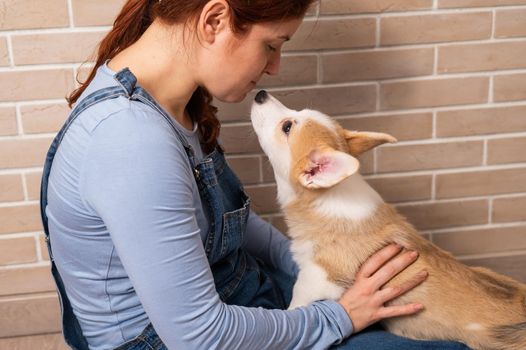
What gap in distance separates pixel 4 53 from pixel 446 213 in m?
1.42

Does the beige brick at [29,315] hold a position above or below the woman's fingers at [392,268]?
below

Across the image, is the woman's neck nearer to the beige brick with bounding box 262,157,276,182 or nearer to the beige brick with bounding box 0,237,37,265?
the beige brick with bounding box 262,157,276,182

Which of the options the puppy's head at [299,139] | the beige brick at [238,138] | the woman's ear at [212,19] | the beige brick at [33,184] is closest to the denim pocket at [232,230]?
the puppy's head at [299,139]

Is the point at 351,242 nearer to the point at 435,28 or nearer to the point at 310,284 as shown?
the point at 310,284

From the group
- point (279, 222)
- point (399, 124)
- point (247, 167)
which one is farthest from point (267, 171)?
point (399, 124)

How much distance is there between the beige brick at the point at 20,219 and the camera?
5.87 feet

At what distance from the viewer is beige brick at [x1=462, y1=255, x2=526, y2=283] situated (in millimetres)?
2074

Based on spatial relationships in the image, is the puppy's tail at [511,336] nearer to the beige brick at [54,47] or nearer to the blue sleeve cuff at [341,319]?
the blue sleeve cuff at [341,319]

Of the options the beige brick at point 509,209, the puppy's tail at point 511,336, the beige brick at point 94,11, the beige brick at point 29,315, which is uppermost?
the beige brick at point 94,11

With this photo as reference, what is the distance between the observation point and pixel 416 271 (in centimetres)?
129

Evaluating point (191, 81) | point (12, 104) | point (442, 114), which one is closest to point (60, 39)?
point (12, 104)

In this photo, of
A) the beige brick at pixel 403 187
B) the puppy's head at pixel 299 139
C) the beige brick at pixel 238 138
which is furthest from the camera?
the beige brick at pixel 403 187

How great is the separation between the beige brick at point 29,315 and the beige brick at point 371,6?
122 cm

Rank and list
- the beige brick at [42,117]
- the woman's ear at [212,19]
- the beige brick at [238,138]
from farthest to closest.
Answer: the beige brick at [238,138], the beige brick at [42,117], the woman's ear at [212,19]
